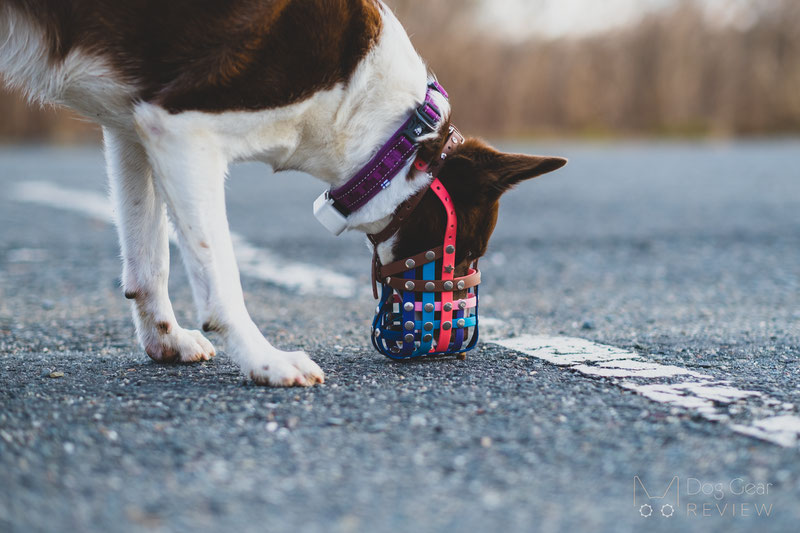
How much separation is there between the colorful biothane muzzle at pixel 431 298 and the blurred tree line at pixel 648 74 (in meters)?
17.0

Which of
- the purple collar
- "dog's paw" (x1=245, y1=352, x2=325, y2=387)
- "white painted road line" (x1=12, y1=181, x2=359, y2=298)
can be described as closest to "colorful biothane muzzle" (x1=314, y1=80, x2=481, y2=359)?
the purple collar

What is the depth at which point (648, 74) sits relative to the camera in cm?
2119

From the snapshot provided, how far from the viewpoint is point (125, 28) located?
2.27m

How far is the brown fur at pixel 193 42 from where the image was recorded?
7.43 ft

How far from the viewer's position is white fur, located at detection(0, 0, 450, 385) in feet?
7.63

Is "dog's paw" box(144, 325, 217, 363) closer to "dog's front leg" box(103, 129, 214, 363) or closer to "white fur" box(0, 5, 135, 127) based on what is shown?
"dog's front leg" box(103, 129, 214, 363)

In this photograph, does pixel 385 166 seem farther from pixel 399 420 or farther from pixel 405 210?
pixel 399 420

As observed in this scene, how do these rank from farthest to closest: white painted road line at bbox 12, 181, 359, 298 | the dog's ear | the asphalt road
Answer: white painted road line at bbox 12, 181, 359, 298, the dog's ear, the asphalt road

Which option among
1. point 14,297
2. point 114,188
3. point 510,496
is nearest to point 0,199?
point 14,297

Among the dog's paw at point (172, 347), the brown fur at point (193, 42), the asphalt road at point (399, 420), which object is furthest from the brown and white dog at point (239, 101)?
the dog's paw at point (172, 347)

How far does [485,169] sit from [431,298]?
41 cm

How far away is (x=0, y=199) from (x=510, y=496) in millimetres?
8122

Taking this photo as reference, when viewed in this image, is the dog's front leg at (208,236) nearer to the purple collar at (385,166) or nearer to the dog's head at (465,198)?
the purple collar at (385,166)

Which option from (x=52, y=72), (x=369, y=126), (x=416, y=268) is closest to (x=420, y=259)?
(x=416, y=268)
